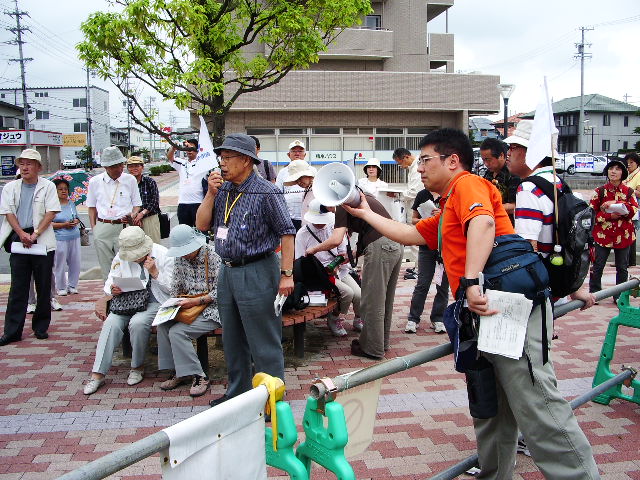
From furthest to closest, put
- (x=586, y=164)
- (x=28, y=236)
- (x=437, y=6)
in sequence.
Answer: (x=586, y=164), (x=437, y=6), (x=28, y=236)

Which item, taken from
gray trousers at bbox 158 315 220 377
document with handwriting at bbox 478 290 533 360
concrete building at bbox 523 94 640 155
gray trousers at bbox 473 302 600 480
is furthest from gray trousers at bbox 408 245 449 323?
concrete building at bbox 523 94 640 155

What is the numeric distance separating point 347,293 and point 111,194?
125 inches

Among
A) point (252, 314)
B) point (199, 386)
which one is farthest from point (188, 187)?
point (252, 314)

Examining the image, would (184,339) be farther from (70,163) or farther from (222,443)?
(70,163)

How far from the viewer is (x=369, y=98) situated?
98.5ft

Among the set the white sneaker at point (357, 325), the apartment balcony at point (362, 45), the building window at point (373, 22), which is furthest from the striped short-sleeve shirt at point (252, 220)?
the building window at point (373, 22)

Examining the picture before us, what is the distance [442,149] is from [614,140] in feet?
250

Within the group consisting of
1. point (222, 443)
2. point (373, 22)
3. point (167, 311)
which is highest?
point (373, 22)

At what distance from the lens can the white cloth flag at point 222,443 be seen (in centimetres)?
166

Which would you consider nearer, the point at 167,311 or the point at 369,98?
the point at 167,311

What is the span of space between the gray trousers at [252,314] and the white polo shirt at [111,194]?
340cm

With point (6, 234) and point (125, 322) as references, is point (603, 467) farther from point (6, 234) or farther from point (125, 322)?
point (6, 234)

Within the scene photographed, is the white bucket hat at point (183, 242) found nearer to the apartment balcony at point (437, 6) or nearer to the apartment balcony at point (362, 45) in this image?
the apartment balcony at point (362, 45)

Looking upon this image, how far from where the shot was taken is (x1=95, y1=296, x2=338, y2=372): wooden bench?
203 inches
